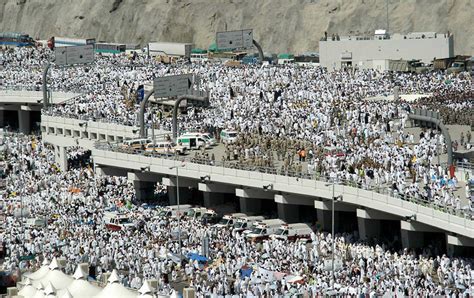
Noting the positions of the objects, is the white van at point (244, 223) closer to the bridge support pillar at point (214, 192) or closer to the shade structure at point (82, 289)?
the bridge support pillar at point (214, 192)

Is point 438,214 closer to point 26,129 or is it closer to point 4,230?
point 4,230

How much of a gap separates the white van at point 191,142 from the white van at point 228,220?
329 inches

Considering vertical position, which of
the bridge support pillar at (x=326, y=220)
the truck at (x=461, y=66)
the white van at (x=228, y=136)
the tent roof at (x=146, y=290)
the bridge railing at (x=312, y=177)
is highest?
the truck at (x=461, y=66)

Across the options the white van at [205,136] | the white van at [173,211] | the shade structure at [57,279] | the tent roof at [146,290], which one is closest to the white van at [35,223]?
the white van at [173,211]

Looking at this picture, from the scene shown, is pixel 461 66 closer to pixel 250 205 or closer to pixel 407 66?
pixel 407 66

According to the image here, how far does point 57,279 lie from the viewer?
4825cm

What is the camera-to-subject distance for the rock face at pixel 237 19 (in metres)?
134

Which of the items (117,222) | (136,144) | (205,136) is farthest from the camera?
(205,136)

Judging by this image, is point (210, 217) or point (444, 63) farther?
point (444, 63)

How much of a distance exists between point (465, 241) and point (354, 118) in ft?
82.6

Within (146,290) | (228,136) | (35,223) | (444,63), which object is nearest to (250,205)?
(228,136)

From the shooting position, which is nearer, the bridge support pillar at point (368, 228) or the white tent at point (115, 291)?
the white tent at point (115, 291)

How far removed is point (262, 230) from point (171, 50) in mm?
65698

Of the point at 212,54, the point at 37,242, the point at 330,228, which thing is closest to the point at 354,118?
the point at 330,228
